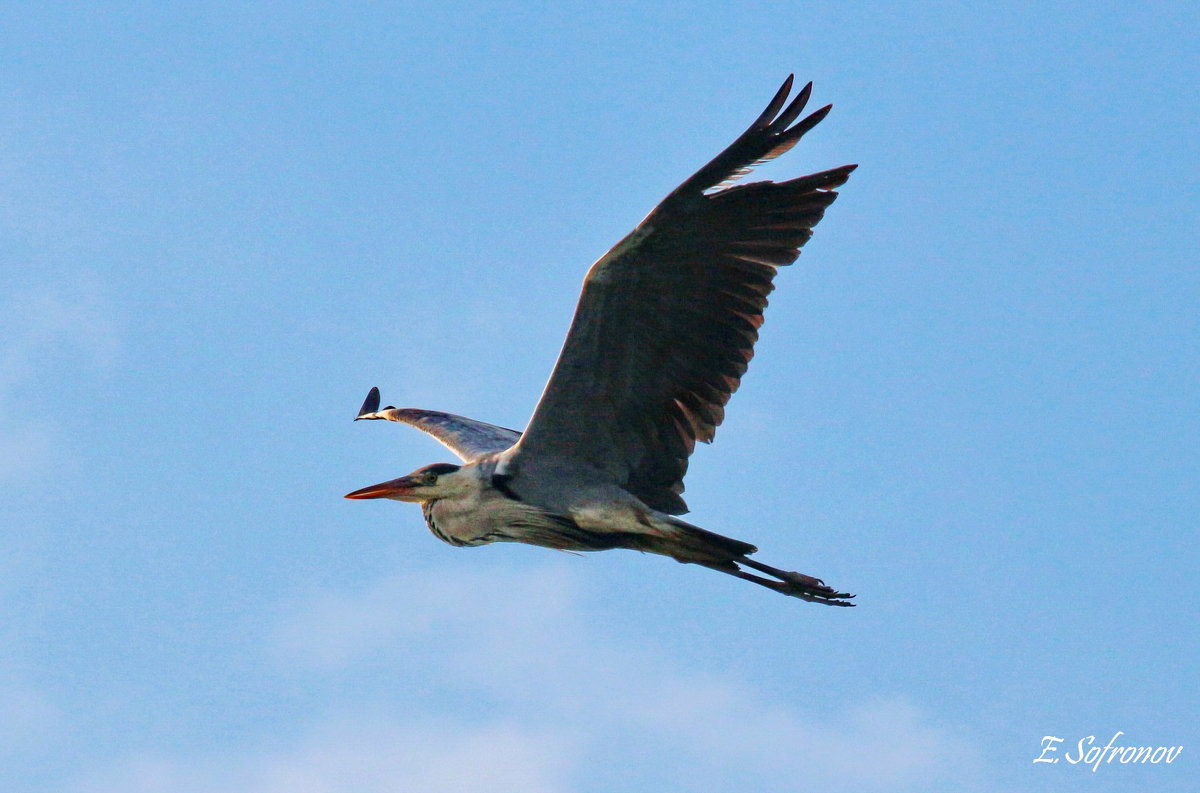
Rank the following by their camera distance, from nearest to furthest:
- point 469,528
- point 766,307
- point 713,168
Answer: point 713,168 < point 766,307 < point 469,528

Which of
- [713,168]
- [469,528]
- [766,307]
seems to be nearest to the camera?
[713,168]

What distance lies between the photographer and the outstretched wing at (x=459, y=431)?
36.5ft

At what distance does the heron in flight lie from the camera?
8516mm

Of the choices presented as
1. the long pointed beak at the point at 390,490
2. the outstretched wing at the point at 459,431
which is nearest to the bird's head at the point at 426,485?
the long pointed beak at the point at 390,490

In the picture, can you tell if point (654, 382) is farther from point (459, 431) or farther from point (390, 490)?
point (459, 431)

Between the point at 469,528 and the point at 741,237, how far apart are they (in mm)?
2609

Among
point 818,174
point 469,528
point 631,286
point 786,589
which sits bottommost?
point 786,589

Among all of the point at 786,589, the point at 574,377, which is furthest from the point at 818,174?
the point at 786,589

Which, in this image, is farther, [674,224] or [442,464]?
[442,464]

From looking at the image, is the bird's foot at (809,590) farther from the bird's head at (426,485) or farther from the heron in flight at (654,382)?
the bird's head at (426,485)

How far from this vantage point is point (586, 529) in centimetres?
934

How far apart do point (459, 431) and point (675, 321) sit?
327 cm

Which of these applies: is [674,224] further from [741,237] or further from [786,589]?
[786,589]

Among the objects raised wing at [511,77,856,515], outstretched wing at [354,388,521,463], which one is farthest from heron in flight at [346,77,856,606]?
outstretched wing at [354,388,521,463]
